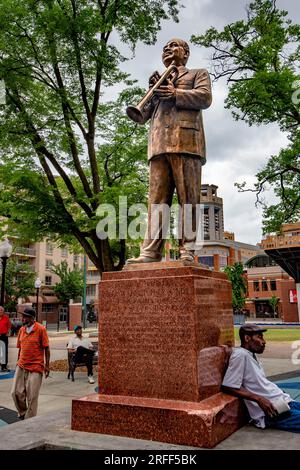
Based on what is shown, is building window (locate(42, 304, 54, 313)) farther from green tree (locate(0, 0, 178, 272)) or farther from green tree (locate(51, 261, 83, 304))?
green tree (locate(0, 0, 178, 272))

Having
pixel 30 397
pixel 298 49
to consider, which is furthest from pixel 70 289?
pixel 30 397

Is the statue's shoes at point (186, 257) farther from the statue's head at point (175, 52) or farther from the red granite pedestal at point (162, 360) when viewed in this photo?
the statue's head at point (175, 52)

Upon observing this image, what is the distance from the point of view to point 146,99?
16.8ft

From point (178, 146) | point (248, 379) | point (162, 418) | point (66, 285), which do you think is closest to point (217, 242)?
point (66, 285)

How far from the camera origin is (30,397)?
5.84 meters

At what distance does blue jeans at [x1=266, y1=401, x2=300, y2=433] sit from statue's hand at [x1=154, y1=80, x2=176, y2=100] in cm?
369

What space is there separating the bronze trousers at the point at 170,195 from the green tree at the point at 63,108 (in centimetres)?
632

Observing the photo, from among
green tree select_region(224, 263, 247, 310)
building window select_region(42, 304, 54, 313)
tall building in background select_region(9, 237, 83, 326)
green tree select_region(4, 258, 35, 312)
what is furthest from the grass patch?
building window select_region(42, 304, 54, 313)

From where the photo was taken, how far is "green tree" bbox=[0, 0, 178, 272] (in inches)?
459

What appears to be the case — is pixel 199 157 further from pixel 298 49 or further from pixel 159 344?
pixel 298 49

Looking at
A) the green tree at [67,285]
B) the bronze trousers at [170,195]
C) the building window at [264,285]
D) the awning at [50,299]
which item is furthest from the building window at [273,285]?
the bronze trousers at [170,195]

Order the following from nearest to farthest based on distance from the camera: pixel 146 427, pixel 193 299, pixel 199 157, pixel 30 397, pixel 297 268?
pixel 146 427, pixel 193 299, pixel 199 157, pixel 30 397, pixel 297 268

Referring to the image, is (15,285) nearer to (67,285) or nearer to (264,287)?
(67,285)
